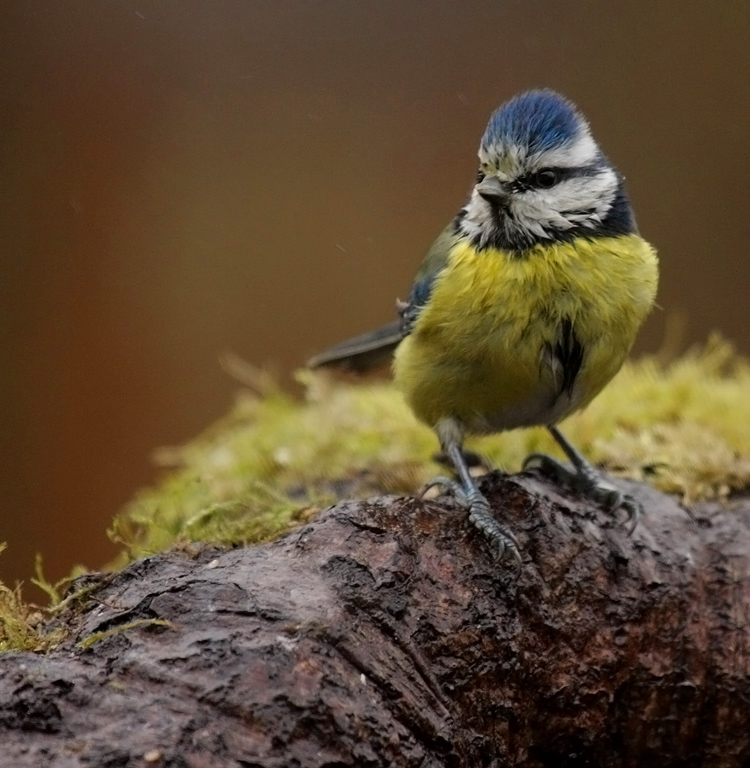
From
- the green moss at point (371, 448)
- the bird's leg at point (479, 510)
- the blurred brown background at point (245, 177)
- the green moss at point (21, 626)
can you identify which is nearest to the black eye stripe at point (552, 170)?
the bird's leg at point (479, 510)

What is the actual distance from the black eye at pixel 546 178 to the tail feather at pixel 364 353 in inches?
24.5

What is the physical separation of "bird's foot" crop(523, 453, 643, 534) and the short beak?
0.54m

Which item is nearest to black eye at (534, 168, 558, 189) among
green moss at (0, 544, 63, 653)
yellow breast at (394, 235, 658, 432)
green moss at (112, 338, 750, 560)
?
yellow breast at (394, 235, 658, 432)

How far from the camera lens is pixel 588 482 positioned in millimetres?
1907

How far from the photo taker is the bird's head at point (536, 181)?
175cm

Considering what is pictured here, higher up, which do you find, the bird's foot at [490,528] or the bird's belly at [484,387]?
the bird's belly at [484,387]

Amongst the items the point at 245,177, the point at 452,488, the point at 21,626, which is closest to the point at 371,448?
the point at 452,488

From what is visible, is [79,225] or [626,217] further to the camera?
[79,225]

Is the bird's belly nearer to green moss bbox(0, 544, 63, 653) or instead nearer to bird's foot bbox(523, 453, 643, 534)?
Result: bird's foot bbox(523, 453, 643, 534)

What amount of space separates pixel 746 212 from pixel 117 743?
5.67 metres

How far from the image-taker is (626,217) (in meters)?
1.88

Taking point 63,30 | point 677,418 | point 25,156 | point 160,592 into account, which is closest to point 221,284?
point 25,156

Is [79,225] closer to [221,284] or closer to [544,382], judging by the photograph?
[221,284]

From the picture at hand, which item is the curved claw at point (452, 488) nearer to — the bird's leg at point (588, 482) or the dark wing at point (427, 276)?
the bird's leg at point (588, 482)
